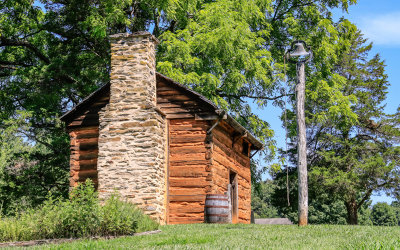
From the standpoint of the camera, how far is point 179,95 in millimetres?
17109

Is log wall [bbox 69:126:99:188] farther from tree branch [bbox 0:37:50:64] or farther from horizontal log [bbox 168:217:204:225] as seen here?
tree branch [bbox 0:37:50:64]

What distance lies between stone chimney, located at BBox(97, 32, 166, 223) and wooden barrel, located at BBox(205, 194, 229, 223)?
1.44 metres

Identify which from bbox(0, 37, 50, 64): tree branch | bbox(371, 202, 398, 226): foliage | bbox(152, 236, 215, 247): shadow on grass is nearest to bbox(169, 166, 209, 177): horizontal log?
bbox(152, 236, 215, 247): shadow on grass

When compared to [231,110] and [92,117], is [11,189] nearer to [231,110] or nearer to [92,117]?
[92,117]

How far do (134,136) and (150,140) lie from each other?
1.78 ft

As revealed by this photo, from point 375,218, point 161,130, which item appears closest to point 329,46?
point 161,130

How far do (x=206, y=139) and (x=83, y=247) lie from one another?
28.0 feet

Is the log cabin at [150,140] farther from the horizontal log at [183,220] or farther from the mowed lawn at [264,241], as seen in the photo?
the mowed lawn at [264,241]

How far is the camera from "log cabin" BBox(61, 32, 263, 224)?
1491 cm

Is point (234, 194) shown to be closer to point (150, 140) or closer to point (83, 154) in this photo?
point (150, 140)

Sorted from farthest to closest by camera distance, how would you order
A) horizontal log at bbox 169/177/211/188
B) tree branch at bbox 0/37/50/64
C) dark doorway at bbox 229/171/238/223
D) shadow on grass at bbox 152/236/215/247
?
1. tree branch at bbox 0/37/50/64
2. dark doorway at bbox 229/171/238/223
3. horizontal log at bbox 169/177/211/188
4. shadow on grass at bbox 152/236/215/247

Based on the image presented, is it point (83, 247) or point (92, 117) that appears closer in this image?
point (83, 247)

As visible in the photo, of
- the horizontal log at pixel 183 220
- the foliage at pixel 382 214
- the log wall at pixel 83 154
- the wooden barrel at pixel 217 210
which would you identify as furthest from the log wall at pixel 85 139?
the foliage at pixel 382 214

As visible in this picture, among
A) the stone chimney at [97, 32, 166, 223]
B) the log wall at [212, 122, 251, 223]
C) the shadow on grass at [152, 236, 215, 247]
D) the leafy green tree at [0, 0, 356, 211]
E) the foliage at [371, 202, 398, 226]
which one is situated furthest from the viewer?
the foliage at [371, 202, 398, 226]
